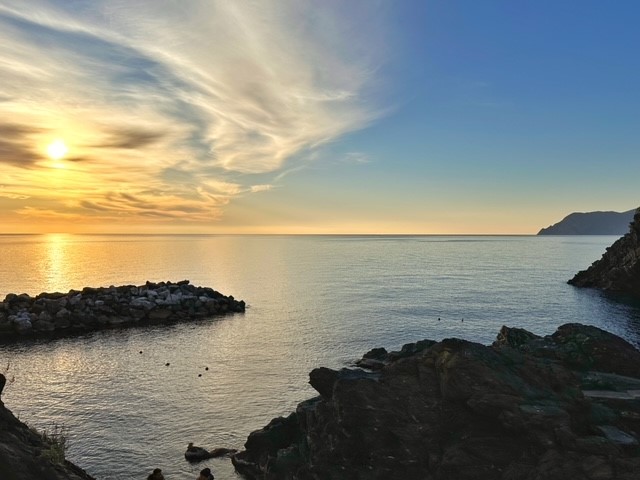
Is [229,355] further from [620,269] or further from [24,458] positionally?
[620,269]

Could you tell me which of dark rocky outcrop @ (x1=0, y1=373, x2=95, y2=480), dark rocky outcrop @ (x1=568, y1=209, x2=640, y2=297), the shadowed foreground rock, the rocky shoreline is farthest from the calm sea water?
dark rocky outcrop @ (x1=0, y1=373, x2=95, y2=480)

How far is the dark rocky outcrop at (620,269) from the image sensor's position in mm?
112688

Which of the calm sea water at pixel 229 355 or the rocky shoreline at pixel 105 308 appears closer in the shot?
the calm sea water at pixel 229 355

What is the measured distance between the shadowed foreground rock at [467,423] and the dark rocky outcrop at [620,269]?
103263 millimetres

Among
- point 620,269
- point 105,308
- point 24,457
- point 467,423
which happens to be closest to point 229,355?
point 105,308

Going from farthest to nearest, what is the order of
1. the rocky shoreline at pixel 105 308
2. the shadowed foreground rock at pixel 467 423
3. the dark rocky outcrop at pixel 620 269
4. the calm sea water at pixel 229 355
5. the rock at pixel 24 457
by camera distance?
the dark rocky outcrop at pixel 620 269 < the rocky shoreline at pixel 105 308 < the calm sea water at pixel 229 355 < the shadowed foreground rock at pixel 467 423 < the rock at pixel 24 457

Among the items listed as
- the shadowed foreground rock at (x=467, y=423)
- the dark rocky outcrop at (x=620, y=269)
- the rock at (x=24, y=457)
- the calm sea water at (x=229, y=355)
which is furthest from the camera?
the dark rocky outcrop at (x=620, y=269)

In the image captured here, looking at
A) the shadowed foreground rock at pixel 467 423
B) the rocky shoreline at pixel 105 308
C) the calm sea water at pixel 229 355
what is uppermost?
the shadowed foreground rock at pixel 467 423

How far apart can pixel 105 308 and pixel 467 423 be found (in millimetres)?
73099

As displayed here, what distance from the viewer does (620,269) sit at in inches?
4653

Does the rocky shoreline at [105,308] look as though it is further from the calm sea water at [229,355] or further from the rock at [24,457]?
the rock at [24,457]

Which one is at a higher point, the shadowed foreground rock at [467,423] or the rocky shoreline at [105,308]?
the shadowed foreground rock at [467,423]

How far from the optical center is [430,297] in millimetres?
108188

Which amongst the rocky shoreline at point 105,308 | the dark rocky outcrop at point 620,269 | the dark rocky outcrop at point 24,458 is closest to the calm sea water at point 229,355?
the rocky shoreline at point 105,308
